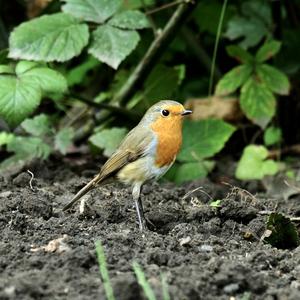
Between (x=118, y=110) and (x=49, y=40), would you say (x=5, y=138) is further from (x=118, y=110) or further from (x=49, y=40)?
(x=49, y=40)

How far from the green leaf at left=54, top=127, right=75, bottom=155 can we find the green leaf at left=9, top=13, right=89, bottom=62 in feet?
2.61

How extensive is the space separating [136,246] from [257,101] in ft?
8.52

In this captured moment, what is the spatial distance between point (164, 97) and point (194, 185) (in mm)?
1130

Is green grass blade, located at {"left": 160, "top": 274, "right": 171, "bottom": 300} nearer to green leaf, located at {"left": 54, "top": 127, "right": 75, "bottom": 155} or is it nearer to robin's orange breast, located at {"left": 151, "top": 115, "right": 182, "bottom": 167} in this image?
robin's orange breast, located at {"left": 151, "top": 115, "right": 182, "bottom": 167}

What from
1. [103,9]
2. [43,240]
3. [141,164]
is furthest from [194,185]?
[43,240]

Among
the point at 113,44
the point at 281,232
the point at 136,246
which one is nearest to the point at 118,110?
the point at 113,44

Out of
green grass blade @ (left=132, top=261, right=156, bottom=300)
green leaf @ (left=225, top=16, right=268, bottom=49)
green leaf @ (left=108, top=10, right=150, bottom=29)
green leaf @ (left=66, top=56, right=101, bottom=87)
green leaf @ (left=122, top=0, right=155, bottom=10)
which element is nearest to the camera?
green grass blade @ (left=132, top=261, right=156, bottom=300)

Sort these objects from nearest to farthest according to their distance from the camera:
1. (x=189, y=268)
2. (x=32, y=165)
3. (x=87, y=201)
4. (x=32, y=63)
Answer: (x=189, y=268), (x=87, y=201), (x=32, y=63), (x=32, y=165)

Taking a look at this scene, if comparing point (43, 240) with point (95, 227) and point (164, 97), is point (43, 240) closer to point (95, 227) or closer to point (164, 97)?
point (95, 227)

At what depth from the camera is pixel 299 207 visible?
4723mm

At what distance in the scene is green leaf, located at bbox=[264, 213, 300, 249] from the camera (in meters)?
3.97

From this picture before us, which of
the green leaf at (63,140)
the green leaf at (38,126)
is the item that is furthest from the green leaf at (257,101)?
the green leaf at (38,126)

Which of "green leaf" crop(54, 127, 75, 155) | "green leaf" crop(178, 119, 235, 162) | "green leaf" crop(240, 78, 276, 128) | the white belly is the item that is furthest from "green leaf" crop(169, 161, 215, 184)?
the white belly

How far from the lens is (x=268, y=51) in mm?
5941
